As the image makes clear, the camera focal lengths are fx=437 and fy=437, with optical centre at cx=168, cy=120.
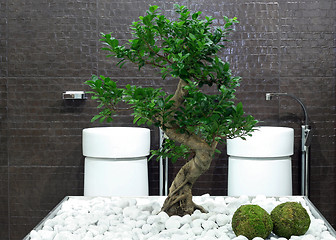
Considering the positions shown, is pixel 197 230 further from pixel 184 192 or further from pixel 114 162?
pixel 114 162

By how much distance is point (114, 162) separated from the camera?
275 centimetres

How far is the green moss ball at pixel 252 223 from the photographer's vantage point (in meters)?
1.46

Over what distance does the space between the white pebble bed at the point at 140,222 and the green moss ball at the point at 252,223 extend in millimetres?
34

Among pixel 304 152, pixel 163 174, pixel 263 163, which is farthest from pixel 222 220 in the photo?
pixel 304 152

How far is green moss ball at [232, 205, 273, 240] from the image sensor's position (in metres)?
1.46

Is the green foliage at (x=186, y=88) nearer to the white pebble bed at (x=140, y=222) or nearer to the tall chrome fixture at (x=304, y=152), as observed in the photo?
the white pebble bed at (x=140, y=222)

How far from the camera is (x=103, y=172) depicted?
2.76 meters

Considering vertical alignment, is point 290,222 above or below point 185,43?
below

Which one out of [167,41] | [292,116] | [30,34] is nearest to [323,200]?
[292,116]

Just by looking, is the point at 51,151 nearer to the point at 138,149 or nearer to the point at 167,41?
the point at 138,149

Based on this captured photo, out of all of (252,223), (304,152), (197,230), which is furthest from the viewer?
(304,152)

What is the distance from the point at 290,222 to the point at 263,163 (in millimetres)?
1303

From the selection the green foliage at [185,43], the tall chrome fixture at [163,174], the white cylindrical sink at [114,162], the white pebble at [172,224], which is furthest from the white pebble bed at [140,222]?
the tall chrome fixture at [163,174]

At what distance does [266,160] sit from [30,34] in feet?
6.59
